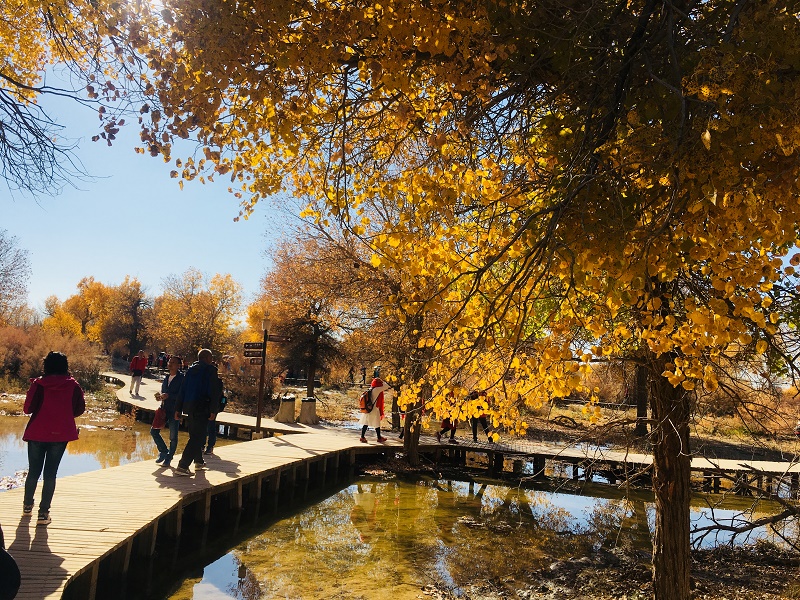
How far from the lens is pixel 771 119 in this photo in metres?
2.72

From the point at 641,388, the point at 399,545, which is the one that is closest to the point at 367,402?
the point at 399,545

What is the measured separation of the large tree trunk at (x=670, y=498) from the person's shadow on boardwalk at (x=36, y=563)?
548 cm

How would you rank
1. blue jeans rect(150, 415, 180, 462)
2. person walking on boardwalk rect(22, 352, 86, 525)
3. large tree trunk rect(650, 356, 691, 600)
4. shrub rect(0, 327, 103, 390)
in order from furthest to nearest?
1. shrub rect(0, 327, 103, 390)
2. blue jeans rect(150, 415, 180, 462)
3. person walking on boardwalk rect(22, 352, 86, 525)
4. large tree trunk rect(650, 356, 691, 600)

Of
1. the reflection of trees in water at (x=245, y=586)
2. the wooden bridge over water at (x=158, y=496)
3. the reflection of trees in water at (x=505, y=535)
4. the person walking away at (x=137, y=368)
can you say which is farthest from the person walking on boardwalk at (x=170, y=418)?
the person walking away at (x=137, y=368)

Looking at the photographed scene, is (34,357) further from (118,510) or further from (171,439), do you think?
(118,510)

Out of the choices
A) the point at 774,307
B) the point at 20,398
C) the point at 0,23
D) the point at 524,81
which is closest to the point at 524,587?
the point at 774,307

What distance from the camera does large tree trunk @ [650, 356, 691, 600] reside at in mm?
6078

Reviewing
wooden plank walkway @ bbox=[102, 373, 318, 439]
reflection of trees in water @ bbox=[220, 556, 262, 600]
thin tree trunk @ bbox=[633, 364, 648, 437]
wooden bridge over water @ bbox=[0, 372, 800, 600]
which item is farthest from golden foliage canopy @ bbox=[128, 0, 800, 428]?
wooden plank walkway @ bbox=[102, 373, 318, 439]

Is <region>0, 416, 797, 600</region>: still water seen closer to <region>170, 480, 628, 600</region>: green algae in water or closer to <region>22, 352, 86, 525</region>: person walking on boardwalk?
<region>170, 480, 628, 600</region>: green algae in water

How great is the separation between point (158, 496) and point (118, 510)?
90cm

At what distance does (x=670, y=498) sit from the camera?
20.3 feet

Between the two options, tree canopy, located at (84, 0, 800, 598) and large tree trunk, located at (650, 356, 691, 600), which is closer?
tree canopy, located at (84, 0, 800, 598)

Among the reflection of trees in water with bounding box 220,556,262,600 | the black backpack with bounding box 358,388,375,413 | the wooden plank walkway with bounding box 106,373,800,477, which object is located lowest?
the reflection of trees in water with bounding box 220,556,262,600

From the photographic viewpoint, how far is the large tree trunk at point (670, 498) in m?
6.08
